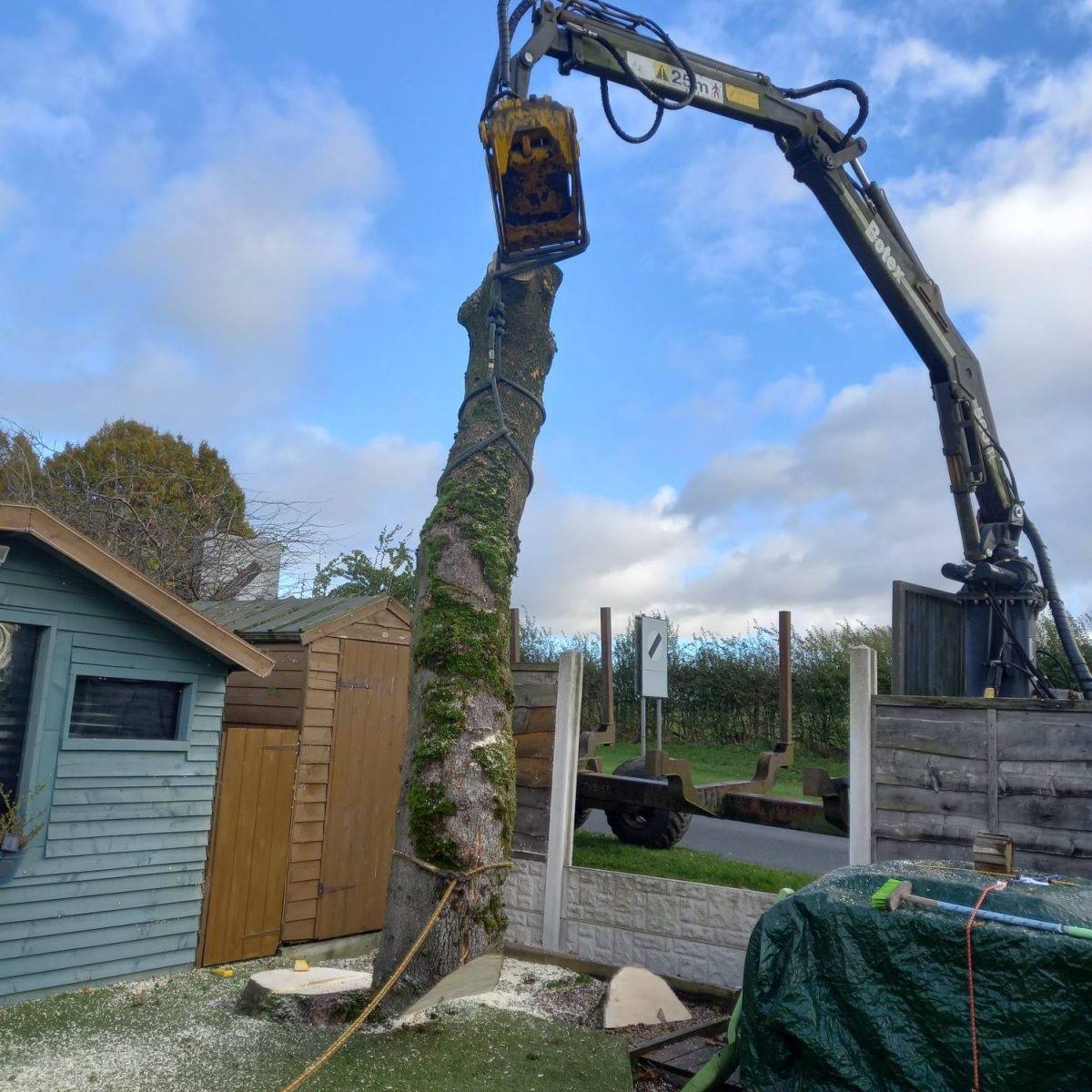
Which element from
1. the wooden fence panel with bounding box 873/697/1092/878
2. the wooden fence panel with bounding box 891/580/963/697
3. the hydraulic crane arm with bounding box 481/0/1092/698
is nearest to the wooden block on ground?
the wooden fence panel with bounding box 873/697/1092/878

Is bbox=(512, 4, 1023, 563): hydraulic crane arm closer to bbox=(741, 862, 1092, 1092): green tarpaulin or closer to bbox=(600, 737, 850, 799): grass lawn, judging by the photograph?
bbox=(741, 862, 1092, 1092): green tarpaulin

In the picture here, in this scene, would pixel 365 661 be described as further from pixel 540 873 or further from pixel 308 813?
pixel 540 873

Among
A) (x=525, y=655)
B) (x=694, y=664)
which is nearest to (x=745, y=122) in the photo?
(x=694, y=664)

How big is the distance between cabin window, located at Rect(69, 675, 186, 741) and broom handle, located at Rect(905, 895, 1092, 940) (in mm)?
4755

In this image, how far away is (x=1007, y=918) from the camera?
3008 mm

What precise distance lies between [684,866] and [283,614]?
4008 mm

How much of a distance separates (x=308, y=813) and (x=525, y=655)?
13.7 meters

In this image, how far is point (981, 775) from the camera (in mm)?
5020

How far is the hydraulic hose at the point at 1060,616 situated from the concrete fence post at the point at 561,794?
11.5ft

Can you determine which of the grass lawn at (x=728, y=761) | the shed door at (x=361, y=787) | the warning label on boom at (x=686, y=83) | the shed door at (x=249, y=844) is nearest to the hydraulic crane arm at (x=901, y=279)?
the warning label on boom at (x=686, y=83)

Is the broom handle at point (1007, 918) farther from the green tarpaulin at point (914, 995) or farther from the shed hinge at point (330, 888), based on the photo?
the shed hinge at point (330, 888)

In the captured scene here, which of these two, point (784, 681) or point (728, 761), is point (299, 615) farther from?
point (728, 761)

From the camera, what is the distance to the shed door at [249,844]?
256 inches

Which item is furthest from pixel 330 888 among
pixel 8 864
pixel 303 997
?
pixel 8 864
